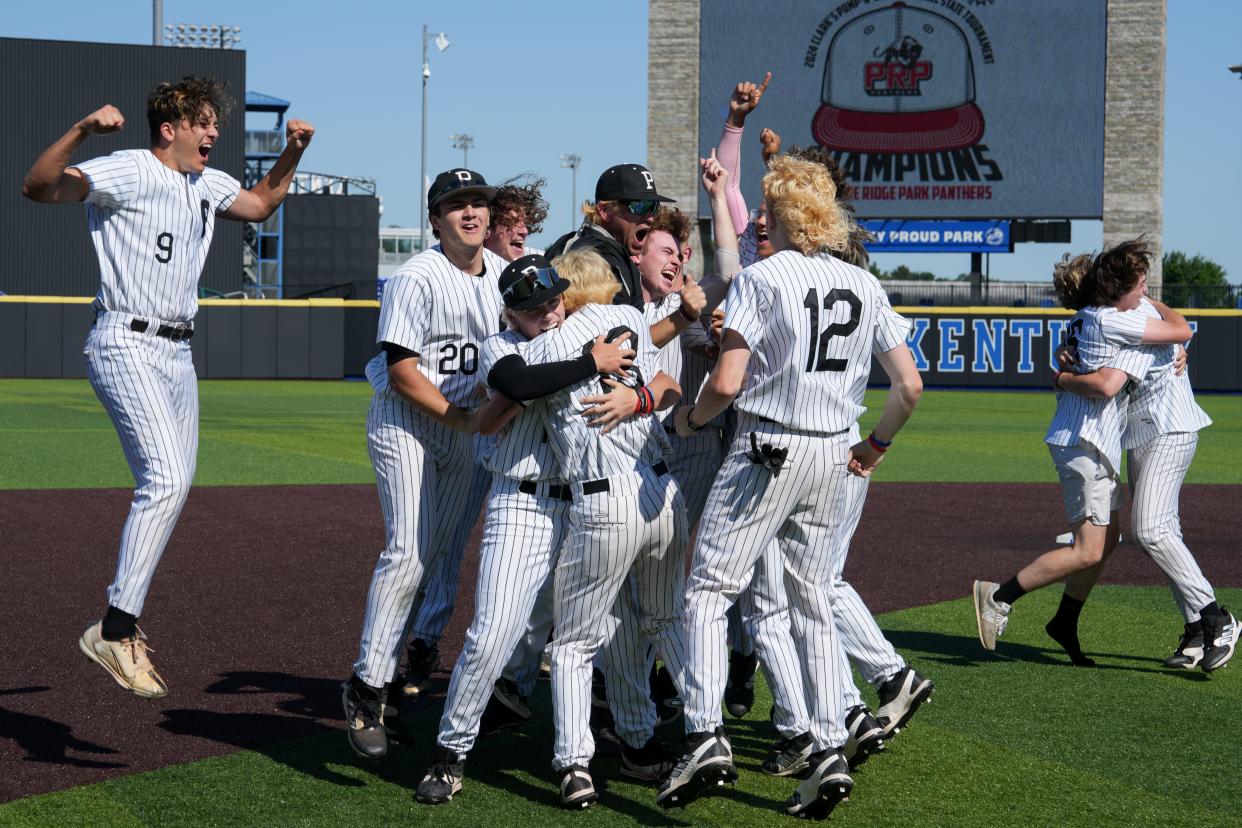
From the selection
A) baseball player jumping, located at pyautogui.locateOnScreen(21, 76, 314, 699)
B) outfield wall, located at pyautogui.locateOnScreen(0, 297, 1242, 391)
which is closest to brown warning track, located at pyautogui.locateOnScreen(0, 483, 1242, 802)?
baseball player jumping, located at pyautogui.locateOnScreen(21, 76, 314, 699)

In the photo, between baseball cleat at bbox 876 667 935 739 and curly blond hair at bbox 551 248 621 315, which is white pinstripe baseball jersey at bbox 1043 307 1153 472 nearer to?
baseball cleat at bbox 876 667 935 739

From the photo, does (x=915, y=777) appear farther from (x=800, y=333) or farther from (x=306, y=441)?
(x=306, y=441)

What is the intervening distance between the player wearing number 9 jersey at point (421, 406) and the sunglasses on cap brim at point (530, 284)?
0.54 m

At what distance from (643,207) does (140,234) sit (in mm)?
1726

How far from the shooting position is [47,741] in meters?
4.85

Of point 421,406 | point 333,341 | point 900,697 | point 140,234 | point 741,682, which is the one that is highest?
point 140,234

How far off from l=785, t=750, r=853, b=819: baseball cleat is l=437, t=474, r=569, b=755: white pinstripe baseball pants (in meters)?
0.97

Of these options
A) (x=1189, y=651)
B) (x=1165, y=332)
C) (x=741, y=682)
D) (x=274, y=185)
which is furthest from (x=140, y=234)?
(x=1189, y=651)

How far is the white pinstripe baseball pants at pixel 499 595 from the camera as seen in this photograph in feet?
14.0

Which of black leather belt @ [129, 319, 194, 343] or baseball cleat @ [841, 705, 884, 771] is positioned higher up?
black leather belt @ [129, 319, 194, 343]

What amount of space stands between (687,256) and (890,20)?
34276 millimetres

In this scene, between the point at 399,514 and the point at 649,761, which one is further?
the point at 399,514

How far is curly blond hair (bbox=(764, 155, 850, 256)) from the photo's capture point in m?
4.20

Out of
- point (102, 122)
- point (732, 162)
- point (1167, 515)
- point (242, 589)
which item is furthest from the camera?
point (242, 589)
